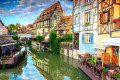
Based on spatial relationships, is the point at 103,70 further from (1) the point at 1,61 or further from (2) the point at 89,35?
(1) the point at 1,61

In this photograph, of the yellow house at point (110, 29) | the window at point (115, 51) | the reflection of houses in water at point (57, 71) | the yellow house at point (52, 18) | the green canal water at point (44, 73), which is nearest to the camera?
the yellow house at point (110, 29)

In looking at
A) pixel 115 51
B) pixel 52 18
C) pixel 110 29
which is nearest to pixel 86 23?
pixel 110 29

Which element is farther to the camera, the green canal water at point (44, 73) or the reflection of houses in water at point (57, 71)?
the reflection of houses in water at point (57, 71)

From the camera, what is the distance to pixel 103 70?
7375mm

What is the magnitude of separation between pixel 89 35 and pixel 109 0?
5829 mm

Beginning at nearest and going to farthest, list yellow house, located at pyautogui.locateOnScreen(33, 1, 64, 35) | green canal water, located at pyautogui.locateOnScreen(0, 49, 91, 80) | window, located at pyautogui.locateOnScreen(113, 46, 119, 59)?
window, located at pyautogui.locateOnScreen(113, 46, 119, 59) < green canal water, located at pyautogui.locateOnScreen(0, 49, 91, 80) < yellow house, located at pyautogui.locateOnScreen(33, 1, 64, 35)

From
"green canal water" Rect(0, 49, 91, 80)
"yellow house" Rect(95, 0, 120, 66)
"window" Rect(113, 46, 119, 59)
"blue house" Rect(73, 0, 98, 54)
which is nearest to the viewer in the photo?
"yellow house" Rect(95, 0, 120, 66)

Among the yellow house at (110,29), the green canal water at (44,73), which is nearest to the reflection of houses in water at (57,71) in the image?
the green canal water at (44,73)

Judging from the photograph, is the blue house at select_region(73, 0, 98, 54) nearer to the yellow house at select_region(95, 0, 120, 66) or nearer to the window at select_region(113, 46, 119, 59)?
the yellow house at select_region(95, 0, 120, 66)

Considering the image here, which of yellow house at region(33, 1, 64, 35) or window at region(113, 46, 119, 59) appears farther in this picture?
yellow house at region(33, 1, 64, 35)

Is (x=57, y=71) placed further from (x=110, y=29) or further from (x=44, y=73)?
(x=110, y=29)

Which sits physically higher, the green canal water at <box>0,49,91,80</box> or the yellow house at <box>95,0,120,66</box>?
the yellow house at <box>95,0,120,66</box>

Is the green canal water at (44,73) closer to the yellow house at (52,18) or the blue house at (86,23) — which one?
the blue house at (86,23)

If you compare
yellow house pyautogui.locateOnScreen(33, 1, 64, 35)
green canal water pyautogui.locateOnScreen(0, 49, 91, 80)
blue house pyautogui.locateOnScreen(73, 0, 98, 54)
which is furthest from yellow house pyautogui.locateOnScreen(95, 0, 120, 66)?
yellow house pyautogui.locateOnScreen(33, 1, 64, 35)
